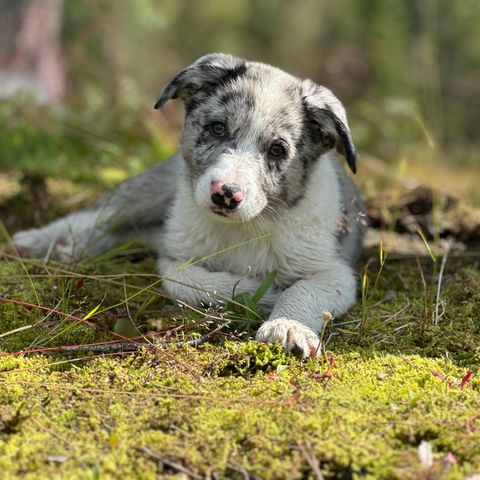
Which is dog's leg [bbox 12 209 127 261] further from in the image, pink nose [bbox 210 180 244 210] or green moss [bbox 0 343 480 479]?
green moss [bbox 0 343 480 479]

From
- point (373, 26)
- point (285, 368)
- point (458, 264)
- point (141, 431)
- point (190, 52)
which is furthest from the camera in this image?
point (190, 52)

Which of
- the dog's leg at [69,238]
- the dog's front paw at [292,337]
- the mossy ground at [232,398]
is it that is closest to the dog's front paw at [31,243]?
the dog's leg at [69,238]

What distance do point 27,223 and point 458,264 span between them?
3.47 m

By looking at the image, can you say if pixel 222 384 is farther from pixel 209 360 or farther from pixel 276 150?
pixel 276 150

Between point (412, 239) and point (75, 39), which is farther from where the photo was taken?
point (75, 39)

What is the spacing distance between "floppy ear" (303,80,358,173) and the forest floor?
0.94m

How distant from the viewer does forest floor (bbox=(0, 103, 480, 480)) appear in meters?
2.57

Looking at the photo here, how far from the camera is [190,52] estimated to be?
18.2 meters

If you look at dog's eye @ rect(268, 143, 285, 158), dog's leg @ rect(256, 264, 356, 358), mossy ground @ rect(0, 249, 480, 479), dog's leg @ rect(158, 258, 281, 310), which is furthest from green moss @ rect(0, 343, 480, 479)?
dog's eye @ rect(268, 143, 285, 158)

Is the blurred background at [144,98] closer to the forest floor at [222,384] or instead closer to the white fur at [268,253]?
the white fur at [268,253]

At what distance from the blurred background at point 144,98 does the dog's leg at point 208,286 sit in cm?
190

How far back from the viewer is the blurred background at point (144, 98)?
686 cm

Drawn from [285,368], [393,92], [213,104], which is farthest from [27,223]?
[393,92]

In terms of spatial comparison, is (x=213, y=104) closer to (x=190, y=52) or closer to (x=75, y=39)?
(x=75, y=39)
